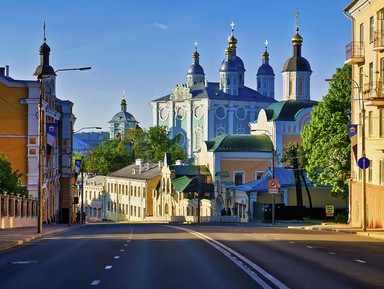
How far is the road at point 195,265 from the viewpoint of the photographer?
19641 mm

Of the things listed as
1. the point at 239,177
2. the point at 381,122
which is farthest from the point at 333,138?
the point at 239,177

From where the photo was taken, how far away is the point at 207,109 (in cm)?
18638

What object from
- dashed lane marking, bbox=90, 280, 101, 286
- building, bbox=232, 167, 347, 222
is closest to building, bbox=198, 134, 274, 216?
building, bbox=232, 167, 347, 222

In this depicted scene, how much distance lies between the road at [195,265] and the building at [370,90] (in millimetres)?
13345

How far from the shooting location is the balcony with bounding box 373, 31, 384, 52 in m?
46.3

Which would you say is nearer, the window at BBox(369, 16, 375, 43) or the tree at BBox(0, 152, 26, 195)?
the window at BBox(369, 16, 375, 43)

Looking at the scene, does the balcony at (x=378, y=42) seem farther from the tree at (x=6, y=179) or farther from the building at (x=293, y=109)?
the building at (x=293, y=109)

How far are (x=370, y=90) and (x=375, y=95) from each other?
0.38 m

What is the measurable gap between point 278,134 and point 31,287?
110618 mm

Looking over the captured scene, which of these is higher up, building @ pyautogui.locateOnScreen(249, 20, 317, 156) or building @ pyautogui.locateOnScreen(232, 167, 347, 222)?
building @ pyautogui.locateOnScreen(249, 20, 317, 156)

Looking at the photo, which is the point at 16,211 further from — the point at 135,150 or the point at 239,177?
the point at 135,150

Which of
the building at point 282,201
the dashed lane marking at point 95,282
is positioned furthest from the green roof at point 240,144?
the dashed lane marking at point 95,282

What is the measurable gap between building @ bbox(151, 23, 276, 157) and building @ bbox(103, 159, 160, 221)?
4030cm

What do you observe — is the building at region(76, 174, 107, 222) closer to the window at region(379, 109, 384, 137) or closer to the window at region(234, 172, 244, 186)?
the window at region(234, 172, 244, 186)
